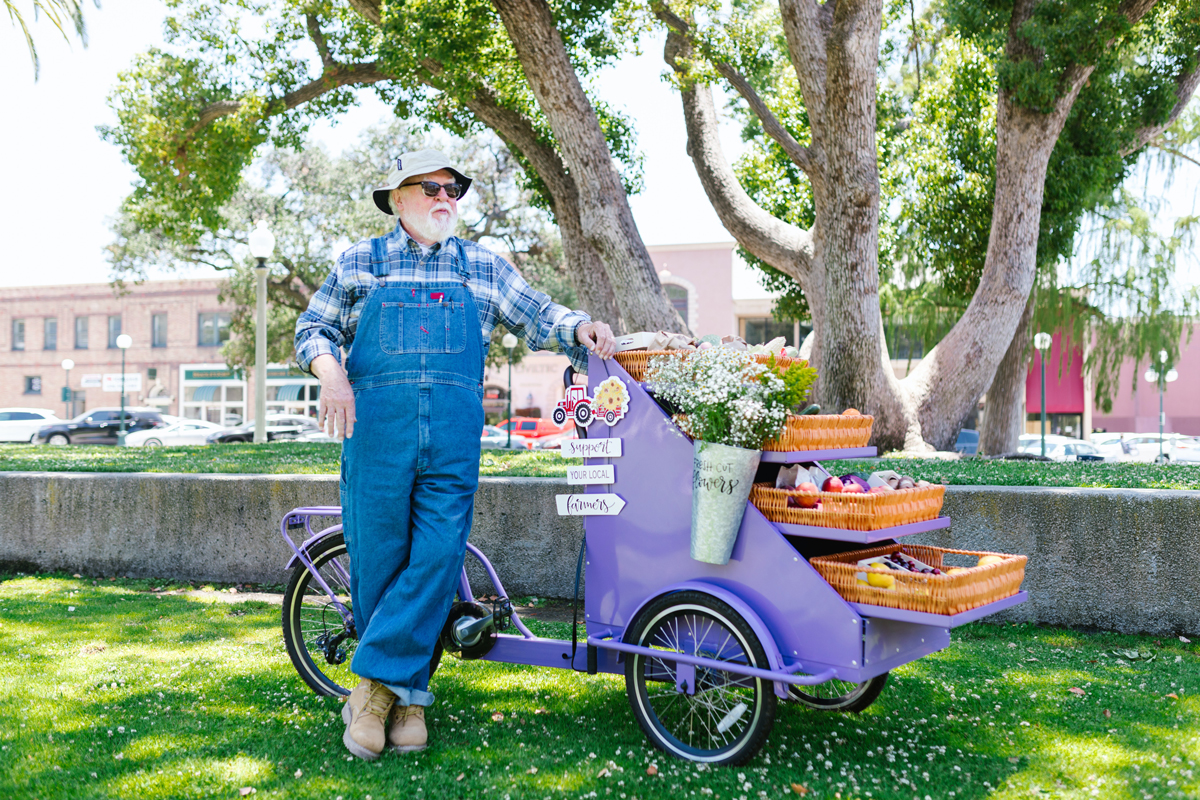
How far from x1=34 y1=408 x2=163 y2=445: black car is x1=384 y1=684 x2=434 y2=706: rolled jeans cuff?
101 feet

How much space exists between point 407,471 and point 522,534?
267 centimetres

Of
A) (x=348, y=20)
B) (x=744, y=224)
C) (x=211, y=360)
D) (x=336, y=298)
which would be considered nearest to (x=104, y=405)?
(x=211, y=360)

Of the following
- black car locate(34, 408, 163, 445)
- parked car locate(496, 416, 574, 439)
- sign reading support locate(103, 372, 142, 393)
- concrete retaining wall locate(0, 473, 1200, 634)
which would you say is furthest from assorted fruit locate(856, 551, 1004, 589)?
sign reading support locate(103, 372, 142, 393)

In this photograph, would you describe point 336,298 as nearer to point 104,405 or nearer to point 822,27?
point 822,27

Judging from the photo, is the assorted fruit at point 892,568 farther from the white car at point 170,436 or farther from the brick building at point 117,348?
the brick building at point 117,348

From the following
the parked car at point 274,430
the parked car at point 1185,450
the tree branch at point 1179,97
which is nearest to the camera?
the tree branch at point 1179,97

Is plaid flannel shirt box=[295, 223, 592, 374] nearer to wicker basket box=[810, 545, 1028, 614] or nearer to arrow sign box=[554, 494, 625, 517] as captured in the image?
arrow sign box=[554, 494, 625, 517]

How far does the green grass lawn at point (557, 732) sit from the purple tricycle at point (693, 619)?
19cm

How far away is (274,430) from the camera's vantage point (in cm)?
2830

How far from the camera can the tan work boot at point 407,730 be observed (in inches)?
127

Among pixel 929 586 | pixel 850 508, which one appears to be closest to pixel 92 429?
pixel 850 508

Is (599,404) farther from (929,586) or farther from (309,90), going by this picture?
(309,90)

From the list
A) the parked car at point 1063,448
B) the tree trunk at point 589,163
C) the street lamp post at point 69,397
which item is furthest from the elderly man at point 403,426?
the street lamp post at point 69,397

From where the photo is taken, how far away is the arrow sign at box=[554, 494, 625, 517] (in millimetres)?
3412
